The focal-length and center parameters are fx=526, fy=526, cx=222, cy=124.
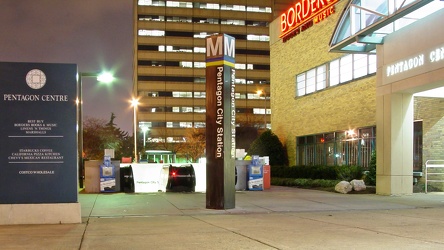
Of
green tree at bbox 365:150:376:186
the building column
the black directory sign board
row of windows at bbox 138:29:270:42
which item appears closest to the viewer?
the black directory sign board

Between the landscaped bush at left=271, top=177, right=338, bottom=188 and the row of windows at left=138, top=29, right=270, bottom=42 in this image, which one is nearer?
the landscaped bush at left=271, top=177, right=338, bottom=188

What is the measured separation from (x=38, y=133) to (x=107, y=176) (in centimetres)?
948

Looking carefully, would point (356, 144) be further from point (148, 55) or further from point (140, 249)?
point (148, 55)

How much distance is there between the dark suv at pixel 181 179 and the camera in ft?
70.4

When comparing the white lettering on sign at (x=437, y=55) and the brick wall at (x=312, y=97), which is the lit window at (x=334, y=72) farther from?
the white lettering on sign at (x=437, y=55)

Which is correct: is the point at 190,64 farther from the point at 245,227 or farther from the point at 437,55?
the point at 245,227

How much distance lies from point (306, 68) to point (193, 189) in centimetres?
1263

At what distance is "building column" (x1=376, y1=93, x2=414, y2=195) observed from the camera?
1988 cm

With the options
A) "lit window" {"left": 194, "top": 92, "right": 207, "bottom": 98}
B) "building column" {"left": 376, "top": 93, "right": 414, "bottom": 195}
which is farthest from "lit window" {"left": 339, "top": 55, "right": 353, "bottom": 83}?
"lit window" {"left": 194, "top": 92, "right": 207, "bottom": 98}

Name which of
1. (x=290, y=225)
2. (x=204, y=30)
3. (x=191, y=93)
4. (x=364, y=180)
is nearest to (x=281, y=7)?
(x=204, y=30)

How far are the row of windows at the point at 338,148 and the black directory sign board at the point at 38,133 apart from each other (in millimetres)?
16513

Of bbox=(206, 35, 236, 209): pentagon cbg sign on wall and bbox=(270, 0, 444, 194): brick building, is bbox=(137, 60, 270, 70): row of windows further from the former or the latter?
bbox=(206, 35, 236, 209): pentagon cbg sign on wall

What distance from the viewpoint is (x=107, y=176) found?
68.9 ft

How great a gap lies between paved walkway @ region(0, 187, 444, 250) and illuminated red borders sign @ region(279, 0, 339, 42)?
13985mm
